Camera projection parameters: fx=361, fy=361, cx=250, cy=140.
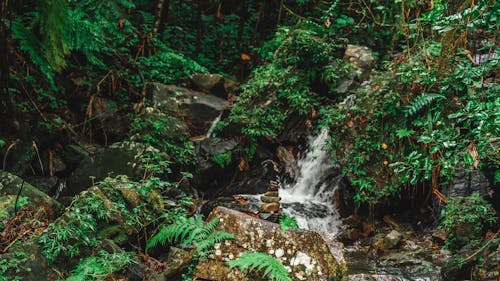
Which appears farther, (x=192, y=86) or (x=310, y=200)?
(x=192, y=86)

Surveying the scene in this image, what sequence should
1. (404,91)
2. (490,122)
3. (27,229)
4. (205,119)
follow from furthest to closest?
(205,119) < (404,91) < (27,229) < (490,122)

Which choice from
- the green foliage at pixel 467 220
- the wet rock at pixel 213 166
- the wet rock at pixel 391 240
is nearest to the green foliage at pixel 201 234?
the wet rock at pixel 391 240


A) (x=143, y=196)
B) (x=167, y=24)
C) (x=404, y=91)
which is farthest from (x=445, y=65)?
(x=167, y=24)

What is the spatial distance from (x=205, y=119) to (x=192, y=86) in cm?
112

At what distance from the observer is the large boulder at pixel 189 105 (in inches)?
301

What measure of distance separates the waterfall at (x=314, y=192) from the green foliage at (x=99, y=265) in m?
3.28

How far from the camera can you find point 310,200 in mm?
6598

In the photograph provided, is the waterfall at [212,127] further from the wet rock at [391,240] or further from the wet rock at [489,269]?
the wet rock at [489,269]

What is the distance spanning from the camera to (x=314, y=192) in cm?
672

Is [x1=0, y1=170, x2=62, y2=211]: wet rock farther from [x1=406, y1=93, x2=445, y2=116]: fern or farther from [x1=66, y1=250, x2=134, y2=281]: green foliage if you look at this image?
[x1=406, y1=93, x2=445, y2=116]: fern

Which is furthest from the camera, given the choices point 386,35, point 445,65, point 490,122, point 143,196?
point 386,35

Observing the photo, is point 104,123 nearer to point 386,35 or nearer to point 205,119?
point 205,119

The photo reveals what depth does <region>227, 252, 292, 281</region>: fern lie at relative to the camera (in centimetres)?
254

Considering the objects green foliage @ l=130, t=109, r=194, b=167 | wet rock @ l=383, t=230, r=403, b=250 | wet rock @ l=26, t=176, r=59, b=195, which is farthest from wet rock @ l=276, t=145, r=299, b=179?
wet rock @ l=26, t=176, r=59, b=195
